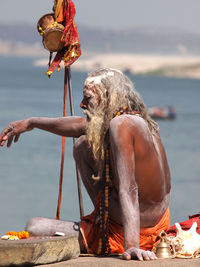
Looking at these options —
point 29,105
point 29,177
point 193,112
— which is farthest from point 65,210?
point 193,112

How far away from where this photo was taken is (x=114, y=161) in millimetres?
4258

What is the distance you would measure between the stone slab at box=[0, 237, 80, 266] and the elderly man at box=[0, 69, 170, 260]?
31 centimetres

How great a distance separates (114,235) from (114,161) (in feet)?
1.58

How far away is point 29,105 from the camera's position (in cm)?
3603

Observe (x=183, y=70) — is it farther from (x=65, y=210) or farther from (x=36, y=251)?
(x=36, y=251)

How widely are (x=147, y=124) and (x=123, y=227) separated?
2.11 feet

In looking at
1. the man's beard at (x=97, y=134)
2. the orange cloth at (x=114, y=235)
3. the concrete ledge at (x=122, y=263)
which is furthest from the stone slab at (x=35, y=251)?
the man's beard at (x=97, y=134)

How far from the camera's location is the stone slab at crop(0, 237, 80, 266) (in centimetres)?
392

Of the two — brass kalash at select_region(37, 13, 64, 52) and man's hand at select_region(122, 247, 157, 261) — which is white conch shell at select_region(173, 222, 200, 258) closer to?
man's hand at select_region(122, 247, 157, 261)

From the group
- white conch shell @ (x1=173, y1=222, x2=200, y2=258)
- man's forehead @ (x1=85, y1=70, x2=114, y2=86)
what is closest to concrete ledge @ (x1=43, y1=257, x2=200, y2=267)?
white conch shell @ (x1=173, y1=222, x2=200, y2=258)

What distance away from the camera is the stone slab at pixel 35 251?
12.9 ft

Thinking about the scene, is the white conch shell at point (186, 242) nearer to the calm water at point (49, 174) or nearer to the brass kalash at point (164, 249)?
the brass kalash at point (164, 249)

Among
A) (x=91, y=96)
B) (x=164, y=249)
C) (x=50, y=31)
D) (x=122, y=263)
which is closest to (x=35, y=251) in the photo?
(x=122, y=263)

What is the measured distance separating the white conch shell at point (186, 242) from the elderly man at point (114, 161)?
0.49 ft
